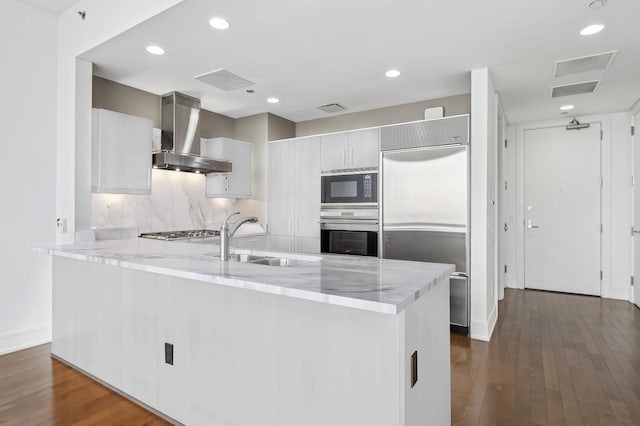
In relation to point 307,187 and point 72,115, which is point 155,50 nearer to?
point 72,115

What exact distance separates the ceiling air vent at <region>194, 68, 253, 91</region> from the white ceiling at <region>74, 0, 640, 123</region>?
0.34 ft

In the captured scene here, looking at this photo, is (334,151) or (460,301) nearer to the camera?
(460,301)

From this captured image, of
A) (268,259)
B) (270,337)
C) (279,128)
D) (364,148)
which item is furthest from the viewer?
(279,128)

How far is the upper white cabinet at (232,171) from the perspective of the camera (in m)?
4.66

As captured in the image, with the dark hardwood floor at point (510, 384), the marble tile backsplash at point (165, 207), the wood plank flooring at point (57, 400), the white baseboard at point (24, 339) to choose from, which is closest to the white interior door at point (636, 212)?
the dark hardwood floor at point (510, 384)

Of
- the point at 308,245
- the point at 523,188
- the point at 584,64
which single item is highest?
the point at 584,64

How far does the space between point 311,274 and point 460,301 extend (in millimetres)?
2442

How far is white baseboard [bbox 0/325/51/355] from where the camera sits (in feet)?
9.55

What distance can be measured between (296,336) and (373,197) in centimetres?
272

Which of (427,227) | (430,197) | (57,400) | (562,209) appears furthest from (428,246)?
(57,400)

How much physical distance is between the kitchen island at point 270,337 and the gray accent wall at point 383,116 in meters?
2.98

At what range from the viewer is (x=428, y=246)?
11.8ft

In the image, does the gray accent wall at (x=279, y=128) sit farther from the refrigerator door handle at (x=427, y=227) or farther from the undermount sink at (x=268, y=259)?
the undermount sink at (x=268, y=259)

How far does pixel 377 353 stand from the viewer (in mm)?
1271
